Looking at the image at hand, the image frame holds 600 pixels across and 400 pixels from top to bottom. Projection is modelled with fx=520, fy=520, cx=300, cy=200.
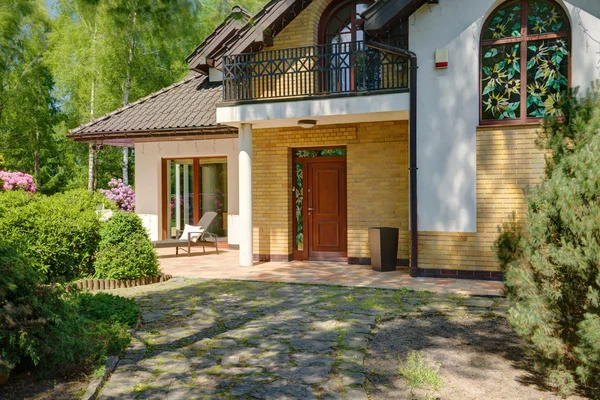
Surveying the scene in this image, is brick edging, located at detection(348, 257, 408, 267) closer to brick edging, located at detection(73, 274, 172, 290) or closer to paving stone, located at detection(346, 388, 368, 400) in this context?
brick edging, located at detection(73, 274, 172, 290)

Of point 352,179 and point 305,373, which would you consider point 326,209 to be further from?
point 305,373

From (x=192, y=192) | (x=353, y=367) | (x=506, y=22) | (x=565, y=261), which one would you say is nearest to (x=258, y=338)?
(x=353, y=367)

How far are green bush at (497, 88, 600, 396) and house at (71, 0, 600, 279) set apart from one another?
511 centimetres

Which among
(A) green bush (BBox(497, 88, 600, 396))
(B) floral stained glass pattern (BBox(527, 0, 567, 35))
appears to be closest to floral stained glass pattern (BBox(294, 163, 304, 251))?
(B) floral stained glass pattern (BBox(527, 0, 567, 35))

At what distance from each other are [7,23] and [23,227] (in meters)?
4.29

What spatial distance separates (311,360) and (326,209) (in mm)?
7634

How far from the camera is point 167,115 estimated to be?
14.7 meters

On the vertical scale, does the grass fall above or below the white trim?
below

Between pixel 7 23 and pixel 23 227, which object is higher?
pixel 7 23

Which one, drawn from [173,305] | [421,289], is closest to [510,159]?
[421,289]

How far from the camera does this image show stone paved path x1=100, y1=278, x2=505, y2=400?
4.25 meters

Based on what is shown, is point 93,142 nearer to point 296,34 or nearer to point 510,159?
point 296,34

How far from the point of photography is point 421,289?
336 inches

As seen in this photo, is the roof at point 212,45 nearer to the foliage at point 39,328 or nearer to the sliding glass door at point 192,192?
the sliding glass door at point 192,192
